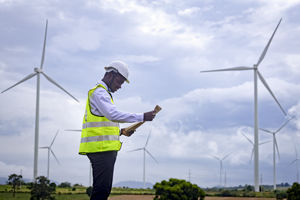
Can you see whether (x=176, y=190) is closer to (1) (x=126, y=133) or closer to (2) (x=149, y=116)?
(1) (x=126, y=133)

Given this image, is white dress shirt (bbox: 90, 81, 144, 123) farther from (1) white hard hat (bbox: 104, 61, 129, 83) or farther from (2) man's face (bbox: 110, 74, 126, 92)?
(1) white hard hat (bbox: 104, 61, 129, 83)

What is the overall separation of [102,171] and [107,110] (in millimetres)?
1120

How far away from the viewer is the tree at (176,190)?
3052cm

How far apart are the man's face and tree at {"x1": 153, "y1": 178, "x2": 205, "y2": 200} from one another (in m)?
23.6

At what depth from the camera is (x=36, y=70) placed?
56.0m

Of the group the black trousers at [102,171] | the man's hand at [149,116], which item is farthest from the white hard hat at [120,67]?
the black trousers at [102,171]

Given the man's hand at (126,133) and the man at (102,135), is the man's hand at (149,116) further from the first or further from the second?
the man's hand at (126,133)

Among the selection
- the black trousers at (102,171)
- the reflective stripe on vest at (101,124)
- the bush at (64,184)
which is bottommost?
the bush at (64,184)

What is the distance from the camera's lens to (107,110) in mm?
7258

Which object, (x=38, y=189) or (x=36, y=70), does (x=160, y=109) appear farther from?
(x=36, y=70)

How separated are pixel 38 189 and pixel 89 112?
3346 centimetres

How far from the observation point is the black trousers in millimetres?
7266

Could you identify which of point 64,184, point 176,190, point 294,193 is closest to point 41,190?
point 176,190

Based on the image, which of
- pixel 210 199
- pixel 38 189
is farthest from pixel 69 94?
pixel 210 199
